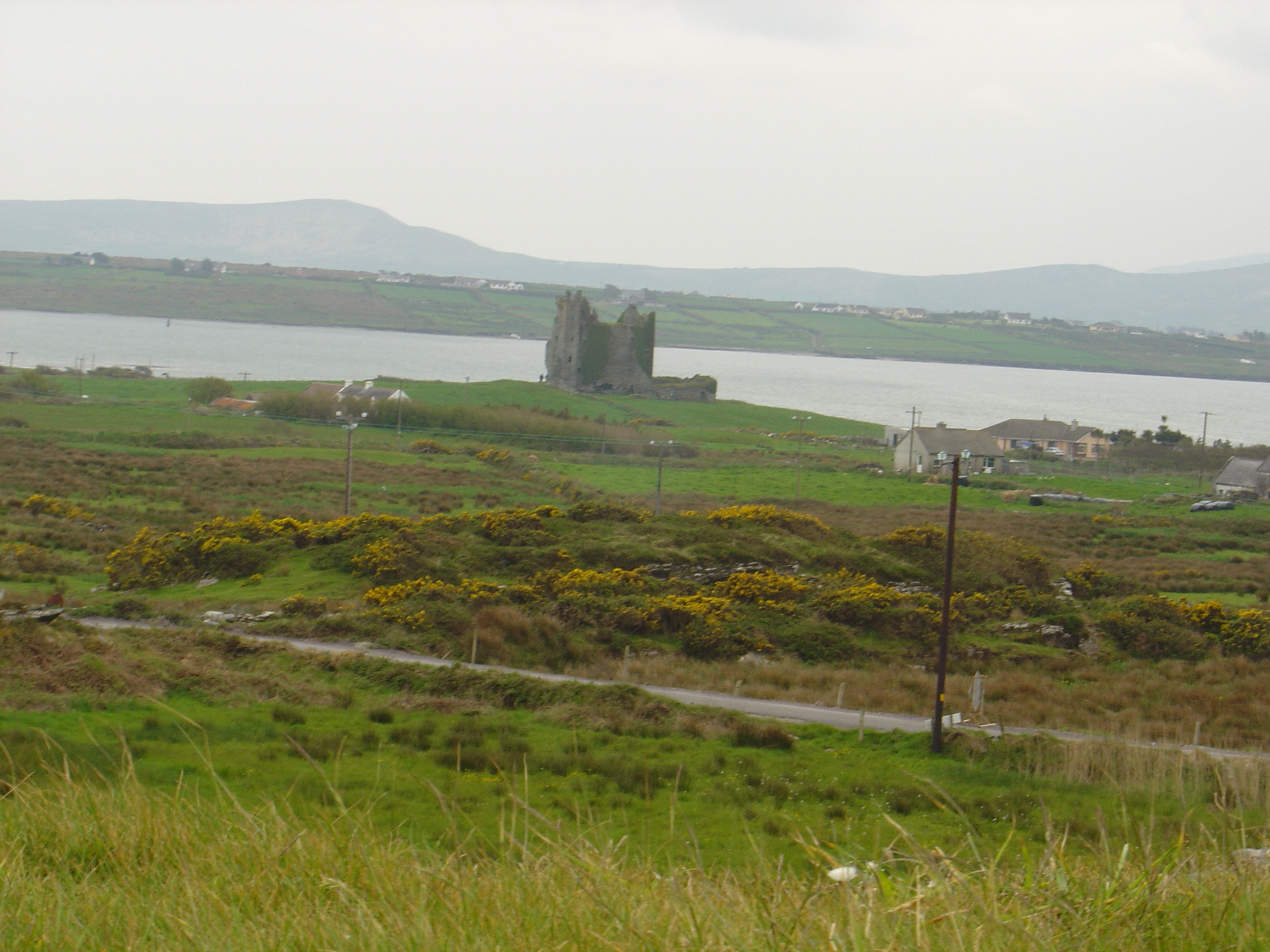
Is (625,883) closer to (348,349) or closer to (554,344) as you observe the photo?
(554,344)

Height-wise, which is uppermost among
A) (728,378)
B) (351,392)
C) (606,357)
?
(606,357)

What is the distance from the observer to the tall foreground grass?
122 inches

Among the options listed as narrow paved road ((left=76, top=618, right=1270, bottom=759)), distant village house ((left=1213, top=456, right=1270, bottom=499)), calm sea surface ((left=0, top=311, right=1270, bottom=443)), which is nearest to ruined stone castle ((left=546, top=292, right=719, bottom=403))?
calm sea surface ((left=0, top=311, right=1270, bottom=443))

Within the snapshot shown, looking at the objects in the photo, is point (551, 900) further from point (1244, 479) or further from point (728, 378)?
point (728, 378)

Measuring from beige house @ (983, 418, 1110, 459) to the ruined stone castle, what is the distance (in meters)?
31.7

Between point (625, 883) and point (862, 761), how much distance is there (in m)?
13.9

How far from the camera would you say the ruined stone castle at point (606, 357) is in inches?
4213

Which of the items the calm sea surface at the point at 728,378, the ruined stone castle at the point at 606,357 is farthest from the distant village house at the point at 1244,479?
the ruined stone castle at the point at 606,357

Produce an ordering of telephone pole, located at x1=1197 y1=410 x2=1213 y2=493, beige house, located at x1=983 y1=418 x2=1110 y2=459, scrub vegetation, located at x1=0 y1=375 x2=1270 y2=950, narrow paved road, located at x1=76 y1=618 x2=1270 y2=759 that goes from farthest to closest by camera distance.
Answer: beige house, located at x1=983 y1=418 x2=1110 y2=459 < telephone pole, located at x1=1197 y1=410 x2=1213 y2=493 < narrow paved road, located at x1=76 y1=618 x2=1270 y2=759 < scrub vegetation, located at x1=0 y1=375 x2=1270 y2=950

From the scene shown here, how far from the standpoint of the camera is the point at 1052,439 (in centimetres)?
8694

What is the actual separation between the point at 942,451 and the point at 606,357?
47.3 meters

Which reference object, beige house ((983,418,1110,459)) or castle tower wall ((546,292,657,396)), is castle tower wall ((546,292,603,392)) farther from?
beige house ((983,418,1110,459))

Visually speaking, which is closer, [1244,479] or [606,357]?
[1244,479]

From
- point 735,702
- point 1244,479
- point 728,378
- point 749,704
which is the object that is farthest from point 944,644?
point 728,378
